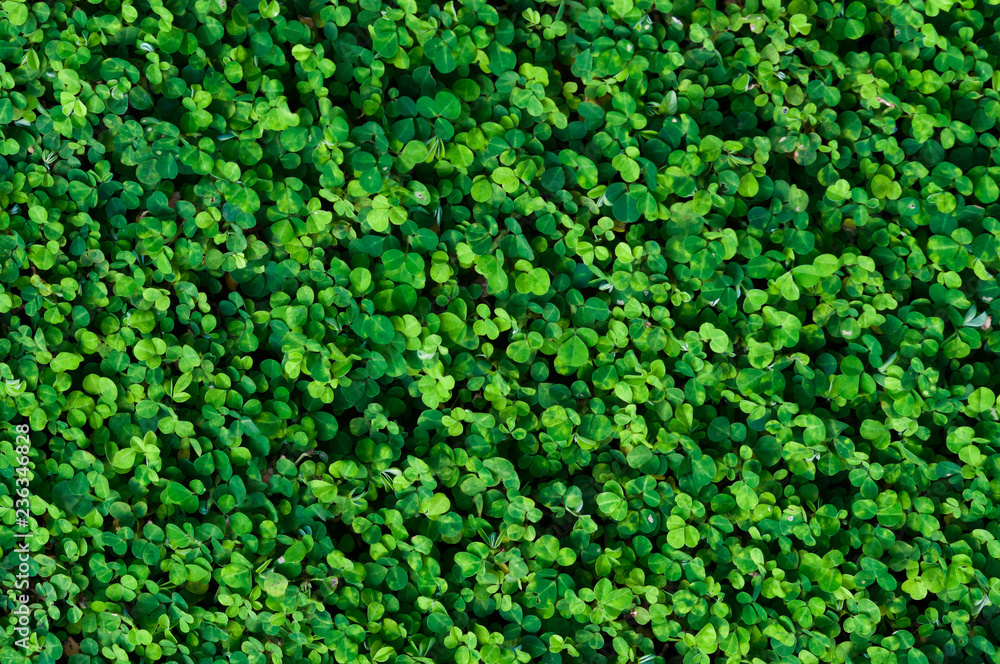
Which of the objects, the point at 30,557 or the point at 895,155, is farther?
the point at 895,155

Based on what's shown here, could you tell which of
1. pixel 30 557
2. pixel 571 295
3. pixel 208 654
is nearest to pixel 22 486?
pixel 30 557

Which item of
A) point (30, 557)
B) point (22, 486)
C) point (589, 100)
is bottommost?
point (30, 557)

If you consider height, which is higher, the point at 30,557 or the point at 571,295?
the point at 571,295

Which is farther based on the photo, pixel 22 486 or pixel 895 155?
pixel 895 155

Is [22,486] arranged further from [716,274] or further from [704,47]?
[704,47]

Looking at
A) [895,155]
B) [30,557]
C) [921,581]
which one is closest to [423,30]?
[895,155]

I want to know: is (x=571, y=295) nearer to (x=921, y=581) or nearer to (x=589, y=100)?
(x=589, y=100)
